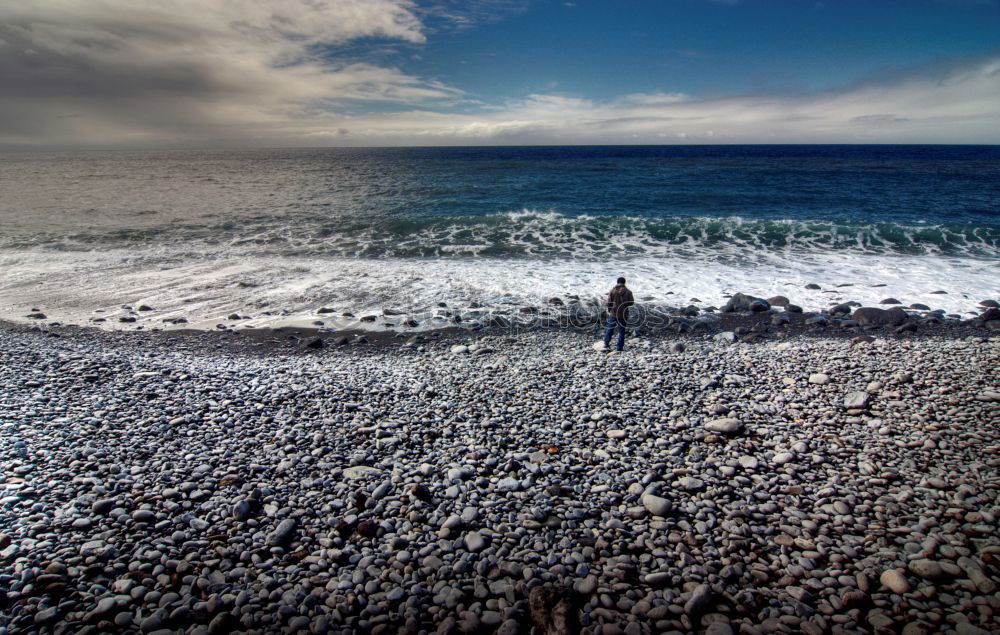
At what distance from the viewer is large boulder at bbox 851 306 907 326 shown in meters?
13.1

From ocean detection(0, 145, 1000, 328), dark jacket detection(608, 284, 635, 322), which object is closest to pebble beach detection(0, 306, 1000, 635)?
dark jacket detection(608, 284, 635, 322)

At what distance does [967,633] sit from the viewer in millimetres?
3934

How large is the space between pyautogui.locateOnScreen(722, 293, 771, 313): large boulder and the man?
5061 mm

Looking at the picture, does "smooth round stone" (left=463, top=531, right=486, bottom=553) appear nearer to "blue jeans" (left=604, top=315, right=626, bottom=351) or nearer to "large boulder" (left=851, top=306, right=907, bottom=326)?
"blue jeans" (left=604, top=315, right=626, bottom=351)

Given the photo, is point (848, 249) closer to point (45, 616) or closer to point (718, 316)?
point (718, 316)

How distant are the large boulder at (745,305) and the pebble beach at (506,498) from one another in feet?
15.3

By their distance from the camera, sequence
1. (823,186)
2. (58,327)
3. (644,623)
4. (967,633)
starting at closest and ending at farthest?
(967,633) < (644,623) < (58,327) < (823,186)

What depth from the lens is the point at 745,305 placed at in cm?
1443

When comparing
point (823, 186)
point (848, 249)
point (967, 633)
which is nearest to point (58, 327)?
point (967, 633)

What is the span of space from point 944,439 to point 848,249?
19616 millimetres

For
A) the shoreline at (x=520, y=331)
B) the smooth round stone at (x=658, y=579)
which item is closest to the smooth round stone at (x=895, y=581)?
the smooth round stone at (x=658, y=579)

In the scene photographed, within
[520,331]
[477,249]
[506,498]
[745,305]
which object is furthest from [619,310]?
[477,249]

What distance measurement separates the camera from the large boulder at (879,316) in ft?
43.1

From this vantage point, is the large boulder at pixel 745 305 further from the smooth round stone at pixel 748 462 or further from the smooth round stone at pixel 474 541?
the smooth round stone at pixel 474 541
